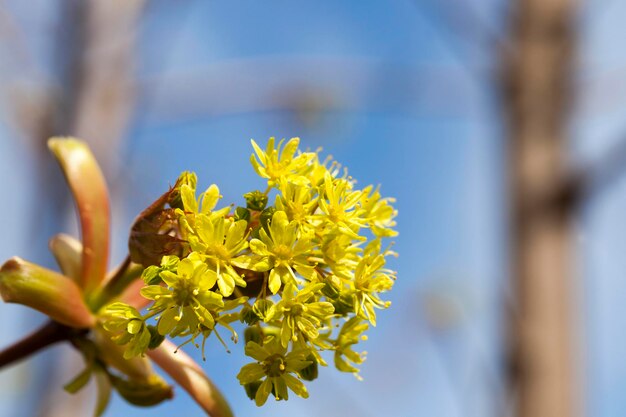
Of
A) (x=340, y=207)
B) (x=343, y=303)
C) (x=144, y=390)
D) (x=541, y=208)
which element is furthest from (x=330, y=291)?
(x=541, y=208)

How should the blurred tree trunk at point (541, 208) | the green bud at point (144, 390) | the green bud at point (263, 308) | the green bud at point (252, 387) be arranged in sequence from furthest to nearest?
1. the blurred tree trunk at point (541, 208)
2. the green bud at point (144, 390)
3. the green bud at point (252, 387)
4. the green bud at point (263, 308)

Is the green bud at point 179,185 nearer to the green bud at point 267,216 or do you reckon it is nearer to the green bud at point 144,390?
the green bud at point 267,216

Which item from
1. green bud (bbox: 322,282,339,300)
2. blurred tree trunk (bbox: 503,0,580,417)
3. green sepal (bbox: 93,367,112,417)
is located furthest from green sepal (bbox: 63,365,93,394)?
blurred tree trunk (bbox: 503,0,580,417)

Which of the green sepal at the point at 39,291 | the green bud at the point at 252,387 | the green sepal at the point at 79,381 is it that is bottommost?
the green sepal at the point at 79,381

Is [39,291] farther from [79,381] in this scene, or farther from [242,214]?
[242,214]

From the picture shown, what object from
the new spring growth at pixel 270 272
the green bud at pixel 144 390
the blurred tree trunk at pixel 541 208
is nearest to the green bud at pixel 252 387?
the new spring growth at pixel 270 272

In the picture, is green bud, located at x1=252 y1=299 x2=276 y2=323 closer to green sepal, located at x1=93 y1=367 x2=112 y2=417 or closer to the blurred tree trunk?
green sepal, located at x1=93 y1=367 x2=112 y2=417

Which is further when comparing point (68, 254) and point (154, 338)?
point (68, 254)
